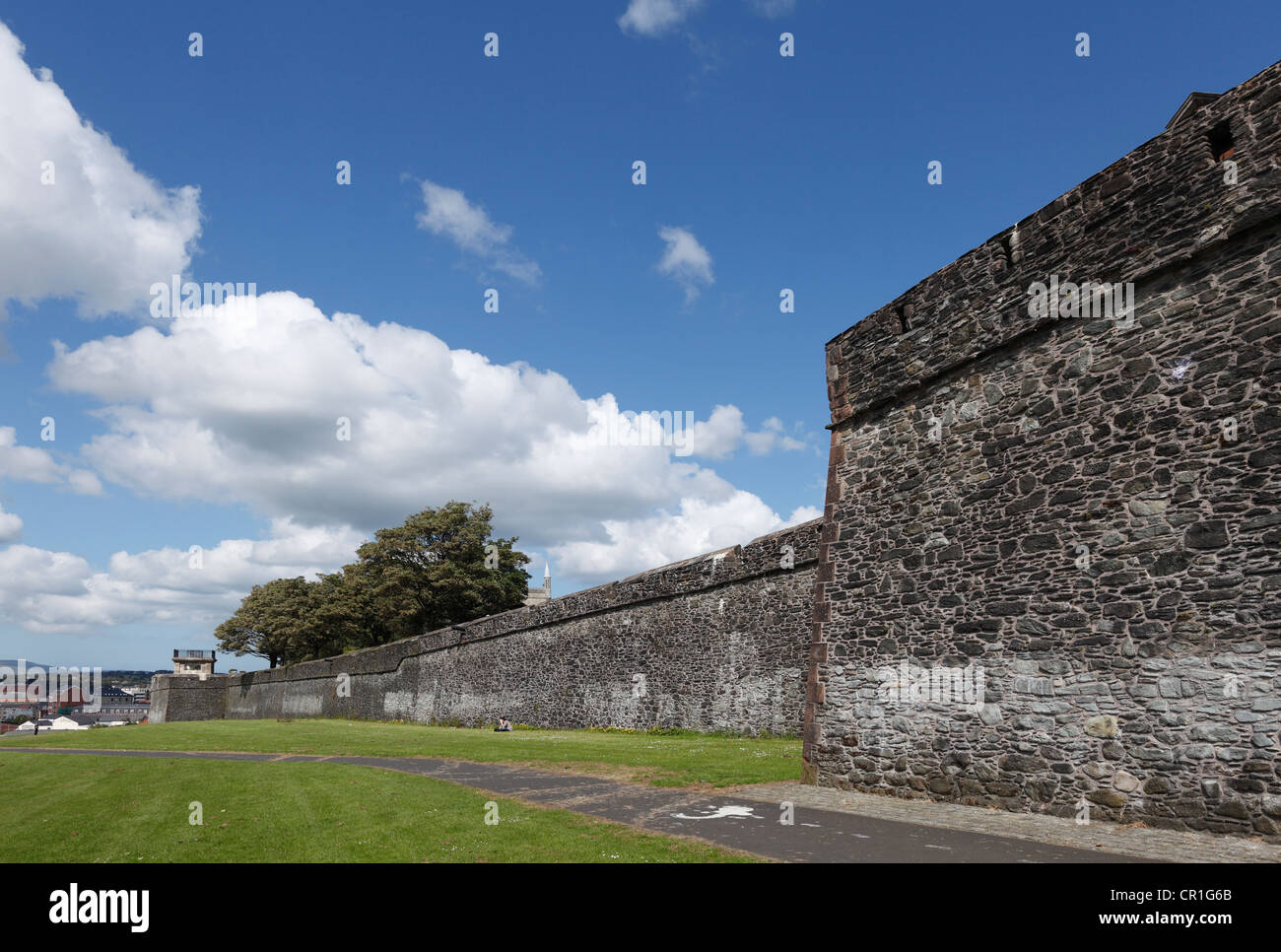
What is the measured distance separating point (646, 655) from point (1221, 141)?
18343 millimetres

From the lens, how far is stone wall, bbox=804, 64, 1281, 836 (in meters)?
7.50

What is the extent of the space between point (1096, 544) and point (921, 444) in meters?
3.15

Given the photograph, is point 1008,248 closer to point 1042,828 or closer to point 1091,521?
point 1091,521

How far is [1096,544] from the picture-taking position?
8.66 m

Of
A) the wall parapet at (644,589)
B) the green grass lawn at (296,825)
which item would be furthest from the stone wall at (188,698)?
the green grass lawn at (296,825)

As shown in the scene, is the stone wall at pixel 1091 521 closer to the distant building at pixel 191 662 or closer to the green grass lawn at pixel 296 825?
Answer: the green grass lawn at pixel 296 825

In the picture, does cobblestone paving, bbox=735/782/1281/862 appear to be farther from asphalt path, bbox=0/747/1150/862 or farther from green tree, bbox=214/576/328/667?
green tree, bbox=214/576/328/667

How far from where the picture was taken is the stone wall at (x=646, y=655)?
18.1 m

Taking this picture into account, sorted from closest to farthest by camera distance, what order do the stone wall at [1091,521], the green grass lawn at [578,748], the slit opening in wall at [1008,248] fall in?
the stone wall at [1091,521] < the slit opening in wall at [1008,248] < the green grass lawn at [578,748]

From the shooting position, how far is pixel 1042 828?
7.85 m

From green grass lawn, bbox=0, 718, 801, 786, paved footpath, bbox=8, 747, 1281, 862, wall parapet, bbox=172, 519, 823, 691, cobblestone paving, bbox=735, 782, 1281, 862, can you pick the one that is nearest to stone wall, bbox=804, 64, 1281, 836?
cobblestone paving, bbox=735, 782, 1281, 862

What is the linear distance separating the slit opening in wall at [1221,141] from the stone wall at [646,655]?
10.9 meters
